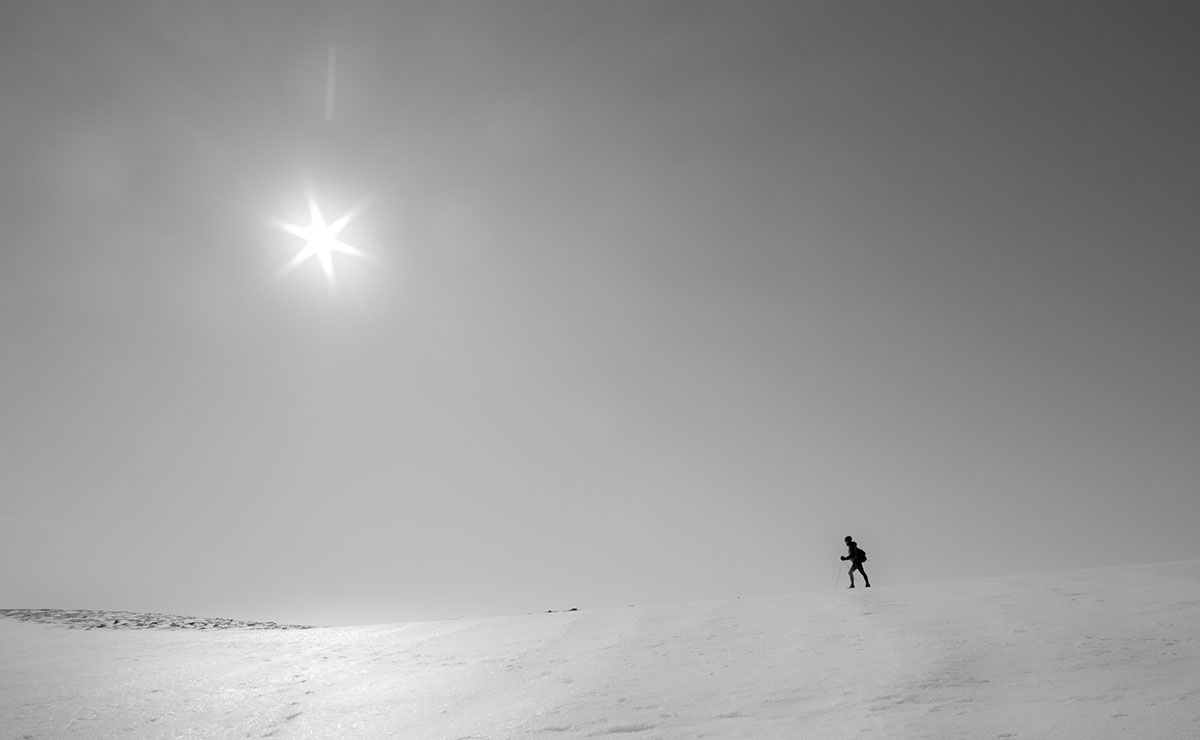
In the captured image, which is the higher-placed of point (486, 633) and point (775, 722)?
point (486, 633)

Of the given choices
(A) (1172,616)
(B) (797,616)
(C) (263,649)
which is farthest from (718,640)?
(C) (263,649)

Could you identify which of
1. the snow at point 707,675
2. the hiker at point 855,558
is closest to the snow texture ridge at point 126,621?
the snow at point 707,675

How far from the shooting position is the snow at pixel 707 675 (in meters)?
5.46

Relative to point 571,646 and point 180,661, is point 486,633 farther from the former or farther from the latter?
point 180,661

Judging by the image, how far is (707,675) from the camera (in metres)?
7.16

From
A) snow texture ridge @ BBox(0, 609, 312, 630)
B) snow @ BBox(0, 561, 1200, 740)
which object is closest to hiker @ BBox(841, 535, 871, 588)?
snow @ BBox(0, 561, 1200, 740)

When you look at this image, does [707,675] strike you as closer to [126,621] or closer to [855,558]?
[855,558]

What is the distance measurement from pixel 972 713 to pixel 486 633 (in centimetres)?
781

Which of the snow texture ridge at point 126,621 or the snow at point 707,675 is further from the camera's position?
the snow texture ridge at point 126,621

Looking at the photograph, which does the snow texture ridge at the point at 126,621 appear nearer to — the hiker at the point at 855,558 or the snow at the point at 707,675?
the snow at the point at 707,675

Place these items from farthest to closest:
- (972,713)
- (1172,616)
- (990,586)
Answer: (990,586)
(1172,616)
(972,713)

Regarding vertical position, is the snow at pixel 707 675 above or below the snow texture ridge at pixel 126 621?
below

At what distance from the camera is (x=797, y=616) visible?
33.2 ft

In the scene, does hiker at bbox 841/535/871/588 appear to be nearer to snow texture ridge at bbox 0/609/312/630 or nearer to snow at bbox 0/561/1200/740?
snow at bbox 0/561/1200/740
